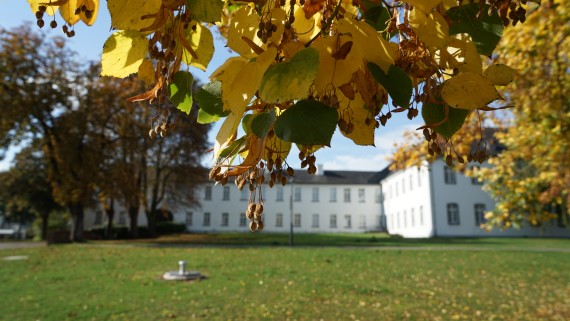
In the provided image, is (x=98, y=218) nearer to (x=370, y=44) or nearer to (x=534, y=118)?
(x=534, y=118)

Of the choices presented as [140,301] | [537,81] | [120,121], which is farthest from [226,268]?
[120,121]

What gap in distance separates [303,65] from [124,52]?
1.79 feet

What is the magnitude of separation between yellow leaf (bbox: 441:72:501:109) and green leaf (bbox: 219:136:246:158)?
1.52 ft

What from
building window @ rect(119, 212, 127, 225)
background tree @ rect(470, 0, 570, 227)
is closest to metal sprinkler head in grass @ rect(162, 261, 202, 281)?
background tree @ rect(470, 0, 570, 227)

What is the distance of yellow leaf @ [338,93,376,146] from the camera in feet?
3.21

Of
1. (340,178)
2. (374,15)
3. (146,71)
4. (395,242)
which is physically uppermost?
(340,178)

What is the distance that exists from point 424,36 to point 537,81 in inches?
269

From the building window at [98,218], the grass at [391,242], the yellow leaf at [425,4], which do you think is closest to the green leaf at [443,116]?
the yellow leaf at [425,4]

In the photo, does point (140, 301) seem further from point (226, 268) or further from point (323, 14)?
point (323, 14)

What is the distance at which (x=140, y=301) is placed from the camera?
8617 mm

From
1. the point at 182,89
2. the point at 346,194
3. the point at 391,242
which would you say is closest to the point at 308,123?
the point at 182,89

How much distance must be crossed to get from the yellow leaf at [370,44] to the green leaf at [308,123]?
0.50 feet

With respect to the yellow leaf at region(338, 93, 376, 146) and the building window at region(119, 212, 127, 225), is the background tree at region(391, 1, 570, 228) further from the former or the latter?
the building window at region(119, 212, 127, 225)

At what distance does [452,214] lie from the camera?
3944cm
